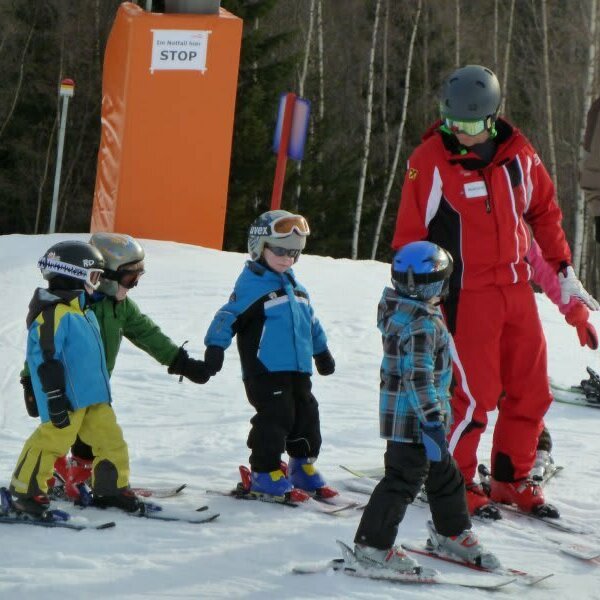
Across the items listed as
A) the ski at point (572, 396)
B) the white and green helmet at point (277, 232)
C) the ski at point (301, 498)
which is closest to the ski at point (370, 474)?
the ski at point (301, 498)

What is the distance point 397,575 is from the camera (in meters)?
4.32

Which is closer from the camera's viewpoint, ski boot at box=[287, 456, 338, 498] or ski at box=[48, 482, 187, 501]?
ski at box=[48, 482, 187, 501]

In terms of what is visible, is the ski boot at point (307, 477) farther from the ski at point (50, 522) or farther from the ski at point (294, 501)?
the ski at point (50, 522)

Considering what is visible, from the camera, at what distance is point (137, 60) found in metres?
12.9

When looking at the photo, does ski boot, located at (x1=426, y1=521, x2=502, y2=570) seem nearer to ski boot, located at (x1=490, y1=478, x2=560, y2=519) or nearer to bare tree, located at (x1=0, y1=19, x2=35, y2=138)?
ski boot, located at (x1=490, y1=478, x2=560, y2=519)

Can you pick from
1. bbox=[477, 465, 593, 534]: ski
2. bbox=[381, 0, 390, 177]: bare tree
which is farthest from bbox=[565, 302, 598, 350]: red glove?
bbox=[381, 0, 390, 177]: bare tree

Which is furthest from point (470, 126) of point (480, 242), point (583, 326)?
point (583, 326)

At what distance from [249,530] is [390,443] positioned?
780 mm

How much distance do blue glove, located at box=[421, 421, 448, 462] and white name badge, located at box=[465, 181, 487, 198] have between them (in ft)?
4.22

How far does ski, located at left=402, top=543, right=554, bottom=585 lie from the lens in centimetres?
440

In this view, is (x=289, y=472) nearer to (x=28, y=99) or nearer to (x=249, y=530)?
(x=249, y=530)

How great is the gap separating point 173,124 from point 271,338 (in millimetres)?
8088

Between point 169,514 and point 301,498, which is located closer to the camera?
point 169,514

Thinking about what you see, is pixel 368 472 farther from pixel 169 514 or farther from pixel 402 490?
pixel 402 490
